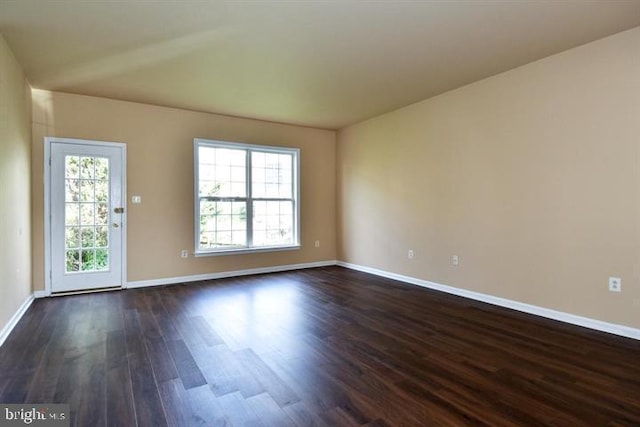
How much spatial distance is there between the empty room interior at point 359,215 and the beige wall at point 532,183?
2 cm

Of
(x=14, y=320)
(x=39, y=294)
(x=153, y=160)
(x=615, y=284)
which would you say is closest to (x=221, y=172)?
(x=153, y=160)

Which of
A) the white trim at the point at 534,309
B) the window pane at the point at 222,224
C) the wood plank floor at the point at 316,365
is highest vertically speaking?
the window pane at the point at 222,224

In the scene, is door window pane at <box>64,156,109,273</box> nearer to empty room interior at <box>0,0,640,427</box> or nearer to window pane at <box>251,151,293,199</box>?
empty room interior at <box>0,0,640,427</box>

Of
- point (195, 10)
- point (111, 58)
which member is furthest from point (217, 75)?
point (195, 10)

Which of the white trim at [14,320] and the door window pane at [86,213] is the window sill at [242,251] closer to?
the door window pane at [86,213]

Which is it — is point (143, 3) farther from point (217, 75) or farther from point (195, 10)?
point (217, 75)

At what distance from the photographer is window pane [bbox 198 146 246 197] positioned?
5453mm

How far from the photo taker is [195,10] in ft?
8.49

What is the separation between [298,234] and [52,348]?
4.00 metres

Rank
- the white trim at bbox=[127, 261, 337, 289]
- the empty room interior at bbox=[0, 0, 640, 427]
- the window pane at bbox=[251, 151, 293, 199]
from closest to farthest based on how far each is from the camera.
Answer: the empty room interior at bbox=[0, 0, 640, 427] < the white trim at bbox=[127, 261, 337, 289] < the window pane at bbox=[251, 151, 293, 199]

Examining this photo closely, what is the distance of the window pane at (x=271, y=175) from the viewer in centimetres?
595

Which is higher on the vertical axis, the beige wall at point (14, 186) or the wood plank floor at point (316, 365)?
the beige wall at point (14, 186)

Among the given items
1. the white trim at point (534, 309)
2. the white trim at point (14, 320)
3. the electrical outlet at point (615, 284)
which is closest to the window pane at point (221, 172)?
the white trim at point (14, 320)

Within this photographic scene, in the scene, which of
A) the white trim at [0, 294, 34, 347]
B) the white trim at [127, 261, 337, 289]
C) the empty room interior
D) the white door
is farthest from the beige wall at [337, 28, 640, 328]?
the white trim at [0, 294, 34, 347]
